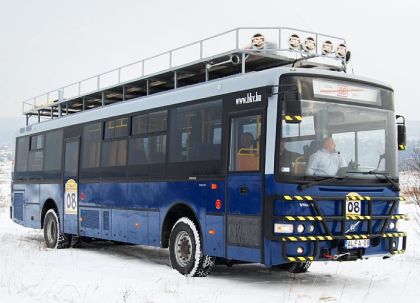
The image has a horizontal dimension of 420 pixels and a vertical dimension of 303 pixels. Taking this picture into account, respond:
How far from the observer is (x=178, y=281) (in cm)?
984

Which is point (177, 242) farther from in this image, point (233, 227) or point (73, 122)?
point (73, 122)

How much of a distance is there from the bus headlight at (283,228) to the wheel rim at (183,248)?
7.50ft

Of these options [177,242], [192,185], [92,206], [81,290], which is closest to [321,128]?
[192,185]

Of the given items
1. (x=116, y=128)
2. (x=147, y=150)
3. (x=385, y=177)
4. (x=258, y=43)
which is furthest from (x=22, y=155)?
(x=385, y=177)

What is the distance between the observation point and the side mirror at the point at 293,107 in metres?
8.65

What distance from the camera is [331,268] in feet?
39.8

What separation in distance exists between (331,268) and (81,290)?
5346 mm

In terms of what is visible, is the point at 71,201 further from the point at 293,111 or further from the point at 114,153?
the point at 293,111

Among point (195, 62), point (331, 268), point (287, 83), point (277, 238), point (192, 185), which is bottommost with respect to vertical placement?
point (331, 268)

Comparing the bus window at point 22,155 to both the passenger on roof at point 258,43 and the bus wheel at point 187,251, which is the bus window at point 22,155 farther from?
the passenger on roof at point 258,43

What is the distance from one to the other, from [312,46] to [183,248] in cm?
436

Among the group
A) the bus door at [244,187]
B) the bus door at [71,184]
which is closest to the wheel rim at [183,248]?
the bus door at [244,187]

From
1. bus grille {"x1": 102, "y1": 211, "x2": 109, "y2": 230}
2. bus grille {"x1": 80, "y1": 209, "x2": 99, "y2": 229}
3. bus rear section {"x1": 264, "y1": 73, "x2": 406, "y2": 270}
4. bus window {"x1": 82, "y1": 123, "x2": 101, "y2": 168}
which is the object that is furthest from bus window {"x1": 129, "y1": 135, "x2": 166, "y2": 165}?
bus rear section {"x1": 264, "y1": 73, "x2": 406, "y2": 270}

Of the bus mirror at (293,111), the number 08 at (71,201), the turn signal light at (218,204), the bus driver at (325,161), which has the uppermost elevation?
the bus mirror at (293,111)
